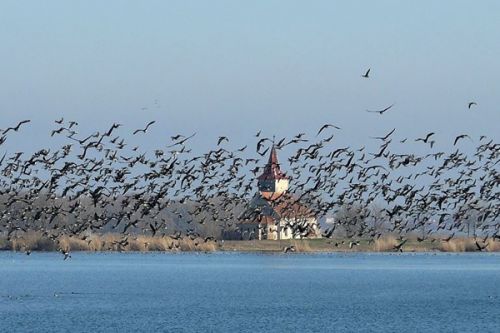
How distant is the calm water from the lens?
6134 cm

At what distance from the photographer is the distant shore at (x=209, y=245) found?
5157 inches

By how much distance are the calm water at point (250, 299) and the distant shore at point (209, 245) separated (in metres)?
3.20

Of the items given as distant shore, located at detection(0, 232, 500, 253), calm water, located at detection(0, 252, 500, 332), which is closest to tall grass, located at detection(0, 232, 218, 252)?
distant shore, located at detection(0, 232, 500, 253)

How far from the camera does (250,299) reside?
8094 cm

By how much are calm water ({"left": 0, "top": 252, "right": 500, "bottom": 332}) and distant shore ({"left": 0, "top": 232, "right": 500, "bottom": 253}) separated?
10.5ft

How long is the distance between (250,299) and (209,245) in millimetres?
63122

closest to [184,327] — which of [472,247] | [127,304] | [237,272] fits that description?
[127,304]

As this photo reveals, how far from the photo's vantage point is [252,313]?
68.8 meters

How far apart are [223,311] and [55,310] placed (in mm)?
9539

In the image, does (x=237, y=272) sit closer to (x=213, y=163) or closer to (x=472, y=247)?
(x=472, y=247)

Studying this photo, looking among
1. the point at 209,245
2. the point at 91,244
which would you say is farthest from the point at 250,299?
the point at 209,245

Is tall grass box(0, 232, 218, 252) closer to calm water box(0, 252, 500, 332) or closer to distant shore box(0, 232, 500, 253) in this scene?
distant shore box(0, 232, 500, 253)

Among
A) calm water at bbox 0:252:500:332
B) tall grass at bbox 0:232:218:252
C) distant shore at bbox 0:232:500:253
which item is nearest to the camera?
calm water at bbox 0:252:500:332

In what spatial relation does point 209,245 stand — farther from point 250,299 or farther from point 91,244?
point 250,299
